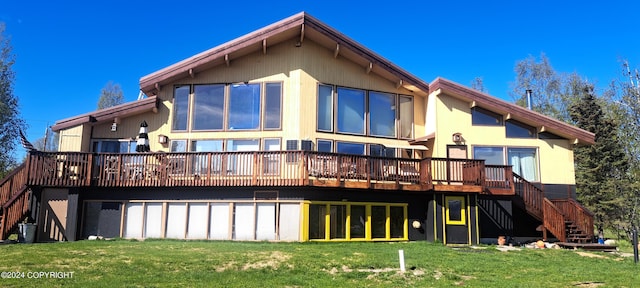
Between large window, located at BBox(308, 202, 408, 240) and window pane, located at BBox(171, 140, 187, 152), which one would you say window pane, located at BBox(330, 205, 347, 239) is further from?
window pane, located at BBox(171, 140, 187, 152)

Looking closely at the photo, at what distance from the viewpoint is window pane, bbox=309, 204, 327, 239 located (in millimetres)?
16188

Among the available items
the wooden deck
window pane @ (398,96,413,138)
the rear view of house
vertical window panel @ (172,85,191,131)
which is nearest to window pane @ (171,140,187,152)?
the rear view of house

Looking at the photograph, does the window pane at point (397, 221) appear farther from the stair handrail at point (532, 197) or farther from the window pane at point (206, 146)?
the window pane at point (206, 146)

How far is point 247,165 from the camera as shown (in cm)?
1625

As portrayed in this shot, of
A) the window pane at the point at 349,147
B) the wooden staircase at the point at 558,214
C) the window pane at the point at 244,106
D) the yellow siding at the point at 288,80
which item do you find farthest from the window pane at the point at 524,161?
the window pane at the point at 244,106

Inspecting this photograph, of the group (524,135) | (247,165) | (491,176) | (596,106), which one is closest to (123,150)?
(247,165)

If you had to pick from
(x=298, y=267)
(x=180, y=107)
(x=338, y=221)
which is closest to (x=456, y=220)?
(x=338, y=221)

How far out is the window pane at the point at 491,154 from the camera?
20047 millimetres

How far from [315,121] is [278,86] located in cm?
201

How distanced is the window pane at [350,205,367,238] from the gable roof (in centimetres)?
593

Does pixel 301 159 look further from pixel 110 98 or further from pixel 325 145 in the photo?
pixel 110 98

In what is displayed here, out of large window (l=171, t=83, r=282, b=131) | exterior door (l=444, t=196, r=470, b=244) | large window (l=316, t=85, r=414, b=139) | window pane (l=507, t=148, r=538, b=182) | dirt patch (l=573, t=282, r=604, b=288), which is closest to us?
dirt patch (l=573, t=282, r=604, b=288)

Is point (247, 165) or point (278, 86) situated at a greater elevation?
point (278, 86)

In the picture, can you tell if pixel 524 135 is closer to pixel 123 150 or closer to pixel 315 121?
pixel 315 121
